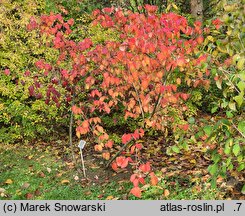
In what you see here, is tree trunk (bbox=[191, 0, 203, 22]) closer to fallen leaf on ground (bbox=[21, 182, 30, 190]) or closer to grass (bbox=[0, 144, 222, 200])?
grass (bbox=[0, 144, 222, 200])

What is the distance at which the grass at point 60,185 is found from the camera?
4.72 metres

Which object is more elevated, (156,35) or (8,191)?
(156,35)

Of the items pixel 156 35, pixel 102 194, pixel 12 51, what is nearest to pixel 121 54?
pixel 156 35

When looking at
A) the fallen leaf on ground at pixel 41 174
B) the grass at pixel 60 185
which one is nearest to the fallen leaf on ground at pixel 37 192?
the grass at pixel 60 185

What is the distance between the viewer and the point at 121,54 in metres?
4.77

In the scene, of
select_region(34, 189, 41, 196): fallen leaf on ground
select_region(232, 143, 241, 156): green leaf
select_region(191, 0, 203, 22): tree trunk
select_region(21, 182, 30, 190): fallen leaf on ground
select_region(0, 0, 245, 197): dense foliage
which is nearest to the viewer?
select_region(232, 143, 241, 156): green leaf

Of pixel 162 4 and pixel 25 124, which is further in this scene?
pixel 162 4

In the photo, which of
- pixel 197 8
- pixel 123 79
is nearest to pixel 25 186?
pixel 123 79

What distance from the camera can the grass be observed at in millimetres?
4719

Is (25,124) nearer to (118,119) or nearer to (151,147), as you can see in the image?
(118,119)

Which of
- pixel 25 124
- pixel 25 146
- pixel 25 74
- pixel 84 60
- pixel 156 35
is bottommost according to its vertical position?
pixel 25 146

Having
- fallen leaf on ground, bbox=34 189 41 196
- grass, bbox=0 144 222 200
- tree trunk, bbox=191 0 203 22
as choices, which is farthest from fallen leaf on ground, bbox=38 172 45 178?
tree trunk, bbox=191 0 203 22

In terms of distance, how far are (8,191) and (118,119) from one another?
8.73 feet

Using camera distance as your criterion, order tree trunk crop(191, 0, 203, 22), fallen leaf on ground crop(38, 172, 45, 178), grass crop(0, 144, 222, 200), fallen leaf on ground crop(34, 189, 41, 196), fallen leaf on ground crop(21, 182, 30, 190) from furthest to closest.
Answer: tree trunk crop(191, 0, 203, 22) < fallen leaf on ground crop(38, 172, 45, 178) < fallen leaf on ground crop(21, 182, 30, 190) < fallen leaf on ground crop(34, 189, 41, 196) < grass crop(0, 144, 222, 200)
